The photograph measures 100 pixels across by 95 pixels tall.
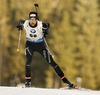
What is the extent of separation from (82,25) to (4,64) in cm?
1130

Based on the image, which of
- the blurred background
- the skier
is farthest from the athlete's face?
the blurred background

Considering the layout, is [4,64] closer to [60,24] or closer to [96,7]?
[60,24]

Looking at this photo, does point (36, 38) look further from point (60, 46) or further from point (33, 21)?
point (60, 46)

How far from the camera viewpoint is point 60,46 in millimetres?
30797

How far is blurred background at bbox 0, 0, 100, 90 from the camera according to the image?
2995cm

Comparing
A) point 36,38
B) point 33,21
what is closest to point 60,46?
point 36,38

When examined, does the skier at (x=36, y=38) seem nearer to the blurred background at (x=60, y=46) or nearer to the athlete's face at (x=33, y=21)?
the athlete's face at (x=33, y=21)

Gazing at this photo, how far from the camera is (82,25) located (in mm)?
31922

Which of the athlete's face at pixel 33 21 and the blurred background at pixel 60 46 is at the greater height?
the blurred background at pixel 60 46

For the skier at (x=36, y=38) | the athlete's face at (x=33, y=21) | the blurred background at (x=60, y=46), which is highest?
the blurred background at (x=60, y=46)

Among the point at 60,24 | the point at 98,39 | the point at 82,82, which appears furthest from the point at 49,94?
the point at 60,24

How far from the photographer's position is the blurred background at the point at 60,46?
30.0 m

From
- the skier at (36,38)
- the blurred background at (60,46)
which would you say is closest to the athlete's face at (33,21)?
the skier at (36,38)

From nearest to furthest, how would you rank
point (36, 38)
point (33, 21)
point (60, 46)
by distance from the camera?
point (33, 21) < point (36, 38) < point (60, 46)
